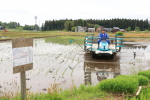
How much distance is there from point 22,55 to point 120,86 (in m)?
2.74

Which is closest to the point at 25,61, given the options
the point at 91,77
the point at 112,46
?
the point at 91,77

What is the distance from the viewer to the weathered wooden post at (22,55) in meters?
3.45

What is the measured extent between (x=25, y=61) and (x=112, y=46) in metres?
9.46

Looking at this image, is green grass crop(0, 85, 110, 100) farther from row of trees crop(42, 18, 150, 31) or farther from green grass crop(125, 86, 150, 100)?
row of trees crop(42, 18, 150, 31)

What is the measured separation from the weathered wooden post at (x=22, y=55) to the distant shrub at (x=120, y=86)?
224 cm

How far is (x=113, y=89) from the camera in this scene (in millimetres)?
4605

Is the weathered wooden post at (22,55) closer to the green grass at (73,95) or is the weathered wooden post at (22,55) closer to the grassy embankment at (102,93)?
the green grass at (73,95)

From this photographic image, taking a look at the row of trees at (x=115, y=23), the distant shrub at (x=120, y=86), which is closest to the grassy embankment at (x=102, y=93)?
the distant shrub at (x=120, y=86)

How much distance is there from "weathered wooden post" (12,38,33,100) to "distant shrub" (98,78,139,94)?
88.0 inches

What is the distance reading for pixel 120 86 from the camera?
4.51m

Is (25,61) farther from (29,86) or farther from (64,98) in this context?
(29,86)

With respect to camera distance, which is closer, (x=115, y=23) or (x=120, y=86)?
(x=120, y=86)

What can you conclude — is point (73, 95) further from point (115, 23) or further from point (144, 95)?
point (115, 23)

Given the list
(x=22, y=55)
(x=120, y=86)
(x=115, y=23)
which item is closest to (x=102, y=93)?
(x=120, y=86)
